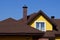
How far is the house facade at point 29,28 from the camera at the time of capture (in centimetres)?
2436

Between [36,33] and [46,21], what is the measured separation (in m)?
5.92

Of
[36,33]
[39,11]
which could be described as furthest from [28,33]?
[39,11]


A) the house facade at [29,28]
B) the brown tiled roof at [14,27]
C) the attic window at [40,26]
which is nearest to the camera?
the house facade at [29,28]

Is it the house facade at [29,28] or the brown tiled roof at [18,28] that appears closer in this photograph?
the house facade at [29,28]

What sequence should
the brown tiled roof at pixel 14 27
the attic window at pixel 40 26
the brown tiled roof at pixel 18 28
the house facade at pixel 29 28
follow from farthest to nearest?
the attic window at pixel 40 26 → the brown tiled roof at pixel 14 27 → the brown tiled roof at pixel 18 28 → the house facade at pixel 29 28

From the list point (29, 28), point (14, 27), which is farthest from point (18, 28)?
point (29, 28)

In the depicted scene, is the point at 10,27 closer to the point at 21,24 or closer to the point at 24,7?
the point at 21,24

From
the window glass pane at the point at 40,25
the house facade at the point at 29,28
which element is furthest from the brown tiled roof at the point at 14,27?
the window glass pane at the point at 40,25

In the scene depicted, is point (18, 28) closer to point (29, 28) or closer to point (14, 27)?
point (14, 27)

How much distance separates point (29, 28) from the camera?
2584 centimetres

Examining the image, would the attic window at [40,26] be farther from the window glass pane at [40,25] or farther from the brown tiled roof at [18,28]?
the brown tiled roof at [18,28]

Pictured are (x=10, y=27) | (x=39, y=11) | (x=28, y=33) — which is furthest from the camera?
(x=39, y=11)

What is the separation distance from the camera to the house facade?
79.9ft

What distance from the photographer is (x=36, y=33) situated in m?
24.5
